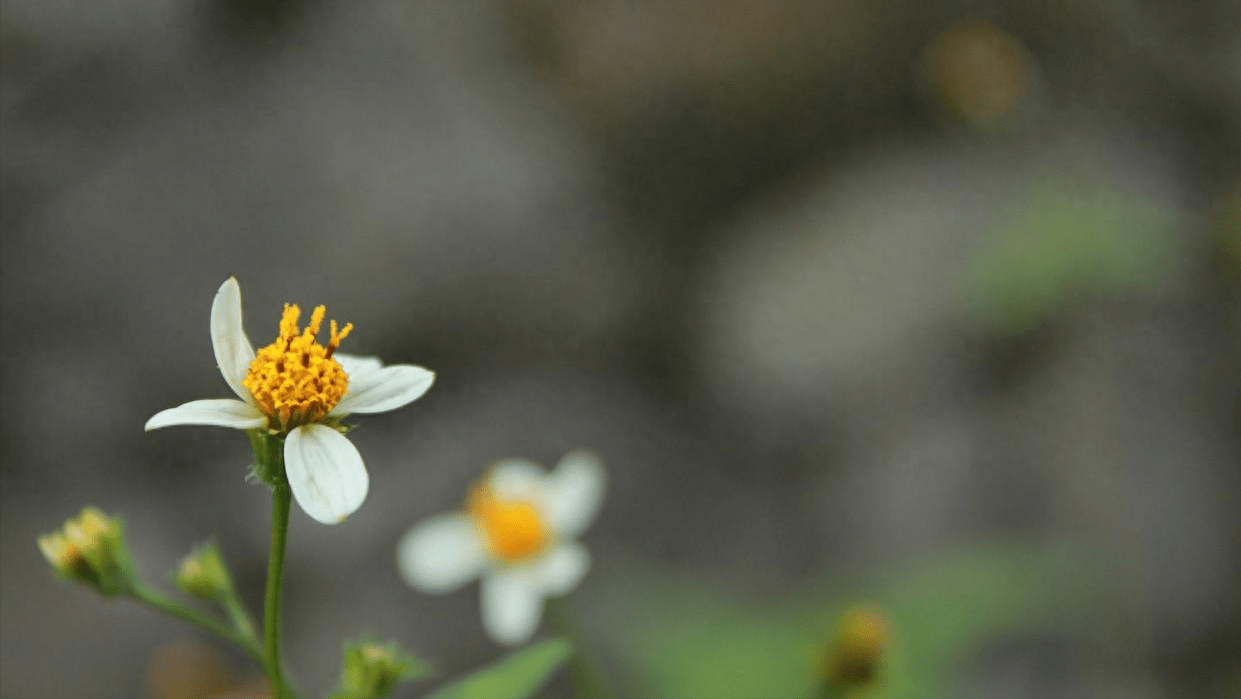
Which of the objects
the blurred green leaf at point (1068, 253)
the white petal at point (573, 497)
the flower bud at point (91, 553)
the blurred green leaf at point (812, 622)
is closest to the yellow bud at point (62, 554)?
the flower bud at point (91, 553)

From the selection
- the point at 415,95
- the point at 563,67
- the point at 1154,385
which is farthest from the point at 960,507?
the point at 415,95

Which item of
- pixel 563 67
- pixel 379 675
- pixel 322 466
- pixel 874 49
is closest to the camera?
pixel 322 466

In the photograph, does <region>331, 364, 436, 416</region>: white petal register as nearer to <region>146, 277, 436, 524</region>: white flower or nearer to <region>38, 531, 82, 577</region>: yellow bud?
<region>146, 277, 436, 524</region>: white flower

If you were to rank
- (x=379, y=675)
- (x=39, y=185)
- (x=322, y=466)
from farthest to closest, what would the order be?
(x=39, y=185), (x=379, y=675), (x=322, y=466)

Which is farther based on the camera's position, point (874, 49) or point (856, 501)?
point (874, 49)

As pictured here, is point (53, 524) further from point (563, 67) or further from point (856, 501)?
point (856, 501)

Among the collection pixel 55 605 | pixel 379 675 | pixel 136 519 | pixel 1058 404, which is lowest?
pixel 379 675
